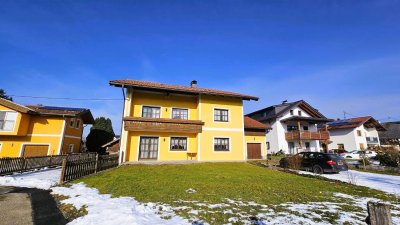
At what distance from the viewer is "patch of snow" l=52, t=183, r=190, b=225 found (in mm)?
5023

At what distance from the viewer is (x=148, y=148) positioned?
18531mm

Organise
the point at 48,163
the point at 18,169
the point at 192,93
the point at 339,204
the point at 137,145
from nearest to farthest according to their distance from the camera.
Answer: the point at 339,204
the point at 18,169
the point at 48,163
the point at 137,145
the point at 192,93

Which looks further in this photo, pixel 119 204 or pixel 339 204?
pixel 339 204

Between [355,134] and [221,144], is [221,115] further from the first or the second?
[355,134]

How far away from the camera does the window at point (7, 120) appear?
795 inches

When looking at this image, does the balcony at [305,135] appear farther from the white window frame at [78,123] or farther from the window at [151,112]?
the white window frame at [78,123]

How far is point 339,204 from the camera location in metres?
6.95

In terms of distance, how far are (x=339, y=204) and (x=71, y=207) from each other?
351 inches

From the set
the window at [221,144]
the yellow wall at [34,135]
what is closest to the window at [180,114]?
the window at [221,144]

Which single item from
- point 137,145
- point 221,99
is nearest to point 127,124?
point 137,145

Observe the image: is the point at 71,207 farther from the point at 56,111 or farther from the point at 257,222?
the point at 56,111

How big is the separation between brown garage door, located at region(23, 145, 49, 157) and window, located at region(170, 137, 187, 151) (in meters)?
14.2

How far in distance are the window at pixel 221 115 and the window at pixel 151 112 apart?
5817 mm

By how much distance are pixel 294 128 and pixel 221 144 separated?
18.8 m
